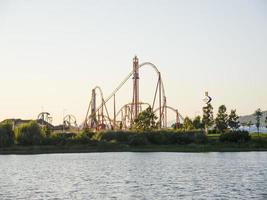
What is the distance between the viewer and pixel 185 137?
119 meters

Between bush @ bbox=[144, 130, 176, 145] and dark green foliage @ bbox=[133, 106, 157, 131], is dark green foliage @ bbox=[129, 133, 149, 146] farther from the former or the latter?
dark green foliage @ bbox=[133, 106, 157, 131]

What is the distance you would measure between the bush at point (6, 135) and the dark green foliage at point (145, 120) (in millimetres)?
29449

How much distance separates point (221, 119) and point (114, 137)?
3054cm

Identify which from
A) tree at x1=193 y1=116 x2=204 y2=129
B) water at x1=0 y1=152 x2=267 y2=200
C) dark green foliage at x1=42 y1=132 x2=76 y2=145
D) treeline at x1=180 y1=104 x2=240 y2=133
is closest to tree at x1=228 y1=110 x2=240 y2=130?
treeline at x1=180 y1=104 x2=240 y2=133

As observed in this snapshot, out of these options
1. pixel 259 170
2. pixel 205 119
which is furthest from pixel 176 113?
pixel 259 170

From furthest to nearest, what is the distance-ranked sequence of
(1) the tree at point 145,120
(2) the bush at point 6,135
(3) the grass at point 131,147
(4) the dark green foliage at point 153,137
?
(1) the tree at point 145,120 < (4) the dark green foliage at point 153,137 < (2) the bush at point 6,135 < (3) the grass at point 131,147

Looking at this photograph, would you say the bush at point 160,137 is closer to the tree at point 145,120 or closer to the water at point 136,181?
the tree at point 145,120

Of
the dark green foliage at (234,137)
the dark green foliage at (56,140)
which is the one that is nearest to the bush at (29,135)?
the dark green foliage at (56,140)

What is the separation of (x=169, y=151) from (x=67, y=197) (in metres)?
71.4

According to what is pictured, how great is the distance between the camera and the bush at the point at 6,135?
113312 millimetres

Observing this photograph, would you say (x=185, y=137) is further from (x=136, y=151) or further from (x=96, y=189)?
(x=96, y=189)

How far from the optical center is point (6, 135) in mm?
113875

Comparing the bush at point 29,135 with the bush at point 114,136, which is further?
the bush at point 114,136

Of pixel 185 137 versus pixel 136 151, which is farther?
pixel 185 137
